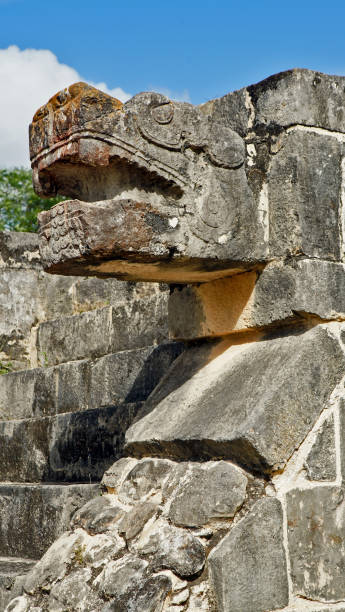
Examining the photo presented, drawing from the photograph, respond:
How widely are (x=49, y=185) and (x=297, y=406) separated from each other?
1566 mm

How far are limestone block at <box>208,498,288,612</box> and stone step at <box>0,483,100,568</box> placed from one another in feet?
4.45

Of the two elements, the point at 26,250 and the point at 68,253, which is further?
the point at 26,250

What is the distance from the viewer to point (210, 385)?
465cm

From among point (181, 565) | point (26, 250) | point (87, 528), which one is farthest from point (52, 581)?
point (26, 250)

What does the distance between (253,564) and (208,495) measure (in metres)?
0.34

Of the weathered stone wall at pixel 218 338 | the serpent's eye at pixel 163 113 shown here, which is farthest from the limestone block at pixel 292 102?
the serpent's eye at pixel 163 113

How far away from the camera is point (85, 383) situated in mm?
6480

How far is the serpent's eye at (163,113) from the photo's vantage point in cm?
434

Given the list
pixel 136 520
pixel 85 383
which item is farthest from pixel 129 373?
pixel 136 520

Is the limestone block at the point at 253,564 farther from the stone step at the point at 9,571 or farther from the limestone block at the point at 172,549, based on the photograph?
the stone step at the point at 9,571

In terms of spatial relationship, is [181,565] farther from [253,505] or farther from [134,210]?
[134,210]

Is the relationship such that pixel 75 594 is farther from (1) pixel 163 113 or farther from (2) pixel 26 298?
(2) pixel 26 298

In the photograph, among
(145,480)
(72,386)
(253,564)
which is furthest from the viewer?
(72,386)

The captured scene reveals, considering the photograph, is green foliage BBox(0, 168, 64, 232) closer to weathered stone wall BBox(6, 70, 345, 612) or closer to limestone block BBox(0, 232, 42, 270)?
limestone block BBox(0, 232, 42, 270)
